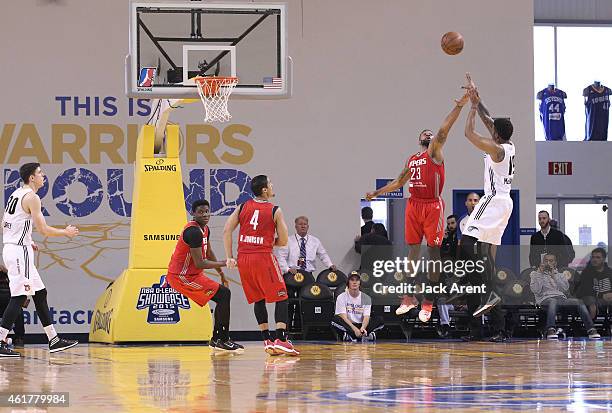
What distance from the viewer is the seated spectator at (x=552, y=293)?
16.9m

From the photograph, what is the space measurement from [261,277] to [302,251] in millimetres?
7082

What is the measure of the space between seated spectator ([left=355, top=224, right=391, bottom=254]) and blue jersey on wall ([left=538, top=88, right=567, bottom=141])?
6154mm

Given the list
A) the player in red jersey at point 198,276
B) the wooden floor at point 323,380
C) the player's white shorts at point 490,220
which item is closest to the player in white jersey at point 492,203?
the player's white shorts at point 490,220

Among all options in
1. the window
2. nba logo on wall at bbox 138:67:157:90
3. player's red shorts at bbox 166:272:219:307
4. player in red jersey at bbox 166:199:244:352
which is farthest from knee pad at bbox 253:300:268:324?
the window

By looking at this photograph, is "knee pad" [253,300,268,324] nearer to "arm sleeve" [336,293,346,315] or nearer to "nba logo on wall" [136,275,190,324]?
"nba logo on wall" [136,275,190,324]

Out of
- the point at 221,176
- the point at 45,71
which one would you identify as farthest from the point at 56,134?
the point at 221,176

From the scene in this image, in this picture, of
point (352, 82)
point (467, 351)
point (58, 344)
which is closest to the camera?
point (58, 344)

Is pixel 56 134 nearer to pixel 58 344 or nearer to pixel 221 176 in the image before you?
pixel 221 176

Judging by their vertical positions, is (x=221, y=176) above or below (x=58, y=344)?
above

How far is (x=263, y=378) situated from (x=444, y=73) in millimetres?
12477

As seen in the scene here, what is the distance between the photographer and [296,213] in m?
19.0

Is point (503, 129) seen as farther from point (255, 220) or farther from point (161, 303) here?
point (161, 303)

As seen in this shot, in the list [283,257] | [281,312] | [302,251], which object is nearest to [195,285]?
[281,312]

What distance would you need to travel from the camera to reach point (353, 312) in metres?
16.3
